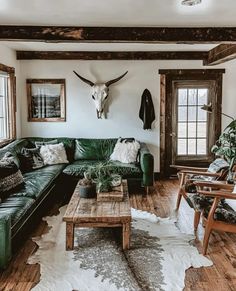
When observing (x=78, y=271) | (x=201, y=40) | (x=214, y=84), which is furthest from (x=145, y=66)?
(x=78, y=271)

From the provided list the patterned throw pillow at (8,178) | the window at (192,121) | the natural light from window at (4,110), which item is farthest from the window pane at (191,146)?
the patterned throw pillow at (8,178)

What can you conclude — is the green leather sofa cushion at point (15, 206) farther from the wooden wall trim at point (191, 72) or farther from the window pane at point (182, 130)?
the wooden wall trim at point (191, 72)

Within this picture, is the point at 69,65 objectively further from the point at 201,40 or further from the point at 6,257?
the point at 6,257

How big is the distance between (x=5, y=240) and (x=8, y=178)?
1.34 meters

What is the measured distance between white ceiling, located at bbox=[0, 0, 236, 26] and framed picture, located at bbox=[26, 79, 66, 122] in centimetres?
280

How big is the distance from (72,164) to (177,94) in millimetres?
2435

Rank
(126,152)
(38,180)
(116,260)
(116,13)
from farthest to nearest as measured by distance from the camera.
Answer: (126,152)
(38,180)
(116,13)
(116,260)

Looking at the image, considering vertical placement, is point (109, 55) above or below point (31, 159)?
above

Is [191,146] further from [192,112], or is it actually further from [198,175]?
[198,175]

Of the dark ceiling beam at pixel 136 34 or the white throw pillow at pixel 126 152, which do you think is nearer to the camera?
the dark ceiling beam at pixel 136 34

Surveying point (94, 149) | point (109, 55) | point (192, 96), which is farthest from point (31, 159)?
point (192, 96)

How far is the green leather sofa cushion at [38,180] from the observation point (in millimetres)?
4566

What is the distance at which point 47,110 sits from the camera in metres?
7.24

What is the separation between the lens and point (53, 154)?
6.47 metres
